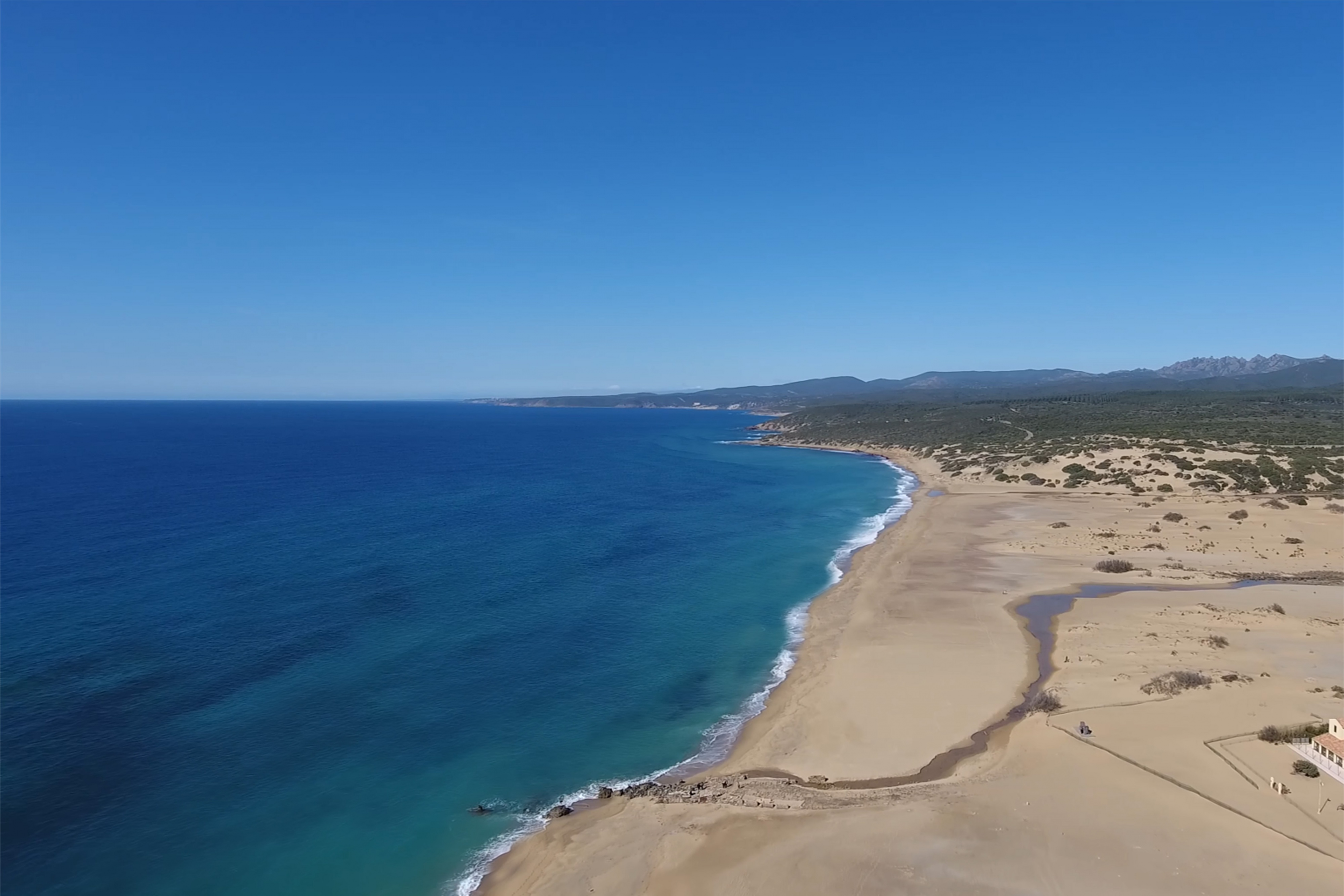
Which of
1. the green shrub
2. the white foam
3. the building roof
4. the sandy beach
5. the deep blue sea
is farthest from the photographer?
the deep blue sea

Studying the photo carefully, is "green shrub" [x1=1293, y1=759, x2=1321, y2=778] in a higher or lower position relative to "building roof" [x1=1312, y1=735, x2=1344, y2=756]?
lower

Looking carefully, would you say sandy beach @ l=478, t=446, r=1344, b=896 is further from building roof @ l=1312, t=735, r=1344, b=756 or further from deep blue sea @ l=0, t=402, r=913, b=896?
deep blue sea @ l=0, t=402, r=913, b=896

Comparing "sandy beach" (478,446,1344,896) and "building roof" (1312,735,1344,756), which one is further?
"building roof" (1312,735,1344,756)

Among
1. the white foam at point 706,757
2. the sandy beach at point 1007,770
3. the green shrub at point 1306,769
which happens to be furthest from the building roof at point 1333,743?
the white foam at point 706,757

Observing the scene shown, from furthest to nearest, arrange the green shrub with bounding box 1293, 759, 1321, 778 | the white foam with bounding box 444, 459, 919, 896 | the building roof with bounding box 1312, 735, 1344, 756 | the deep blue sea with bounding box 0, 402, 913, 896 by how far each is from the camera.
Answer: the deep blue sea with bounding box 0, 402, 913, 896, the green shrub with bounding box 1293, 759, 1321, 778, the white foam with bounding box 444, 459, 919, 896, the building roof with bounding box 1312, 735, 1344, 756

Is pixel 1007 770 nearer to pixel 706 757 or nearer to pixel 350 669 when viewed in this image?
pixel 706 757

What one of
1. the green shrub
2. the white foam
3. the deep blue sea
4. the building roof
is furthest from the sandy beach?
the deep blue sea
